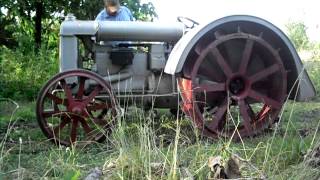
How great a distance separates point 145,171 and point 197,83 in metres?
2.18

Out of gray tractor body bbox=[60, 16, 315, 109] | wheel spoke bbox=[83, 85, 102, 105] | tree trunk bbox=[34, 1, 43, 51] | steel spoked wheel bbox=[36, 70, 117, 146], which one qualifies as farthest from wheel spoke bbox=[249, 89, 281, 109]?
tree trunk bbox=[34, 1, 43, 51]

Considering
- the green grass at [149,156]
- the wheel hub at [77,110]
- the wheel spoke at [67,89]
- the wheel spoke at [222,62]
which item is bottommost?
the green grass at [149,156]

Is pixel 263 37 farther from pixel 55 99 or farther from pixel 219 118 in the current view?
pixel 55 99

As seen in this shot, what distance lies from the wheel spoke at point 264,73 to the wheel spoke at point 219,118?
0.34 m

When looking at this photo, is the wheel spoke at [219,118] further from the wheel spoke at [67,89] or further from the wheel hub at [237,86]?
the wheel spoke at [67,89]

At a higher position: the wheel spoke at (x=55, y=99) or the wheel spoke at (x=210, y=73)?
the wheel spoke at (x=210, y=73)

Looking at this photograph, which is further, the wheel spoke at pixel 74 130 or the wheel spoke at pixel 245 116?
the wheel spoke at pixel 245 116

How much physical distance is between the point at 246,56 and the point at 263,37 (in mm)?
290

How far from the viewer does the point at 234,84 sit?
5473mm

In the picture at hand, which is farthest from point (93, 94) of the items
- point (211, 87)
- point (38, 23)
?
point (38, 23)

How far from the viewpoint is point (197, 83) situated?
5316 mm

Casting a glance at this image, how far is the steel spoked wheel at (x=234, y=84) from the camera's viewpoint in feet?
17.3

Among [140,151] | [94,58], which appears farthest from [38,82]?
[140,151]

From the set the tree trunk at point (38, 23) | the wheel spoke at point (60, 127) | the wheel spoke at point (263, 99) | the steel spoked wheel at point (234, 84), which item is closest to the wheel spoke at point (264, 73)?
the steel spoked wheel at point (234, 84)
